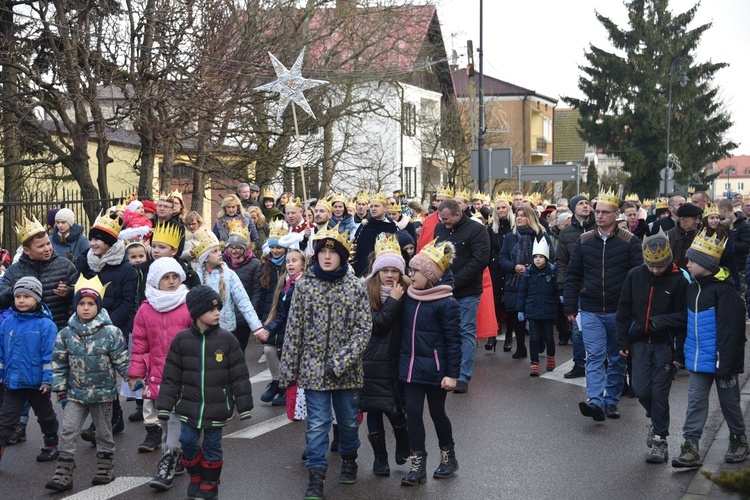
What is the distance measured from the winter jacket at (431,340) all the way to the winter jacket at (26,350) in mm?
2733

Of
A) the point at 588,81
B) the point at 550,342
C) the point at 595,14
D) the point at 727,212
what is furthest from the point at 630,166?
the point at 550,342

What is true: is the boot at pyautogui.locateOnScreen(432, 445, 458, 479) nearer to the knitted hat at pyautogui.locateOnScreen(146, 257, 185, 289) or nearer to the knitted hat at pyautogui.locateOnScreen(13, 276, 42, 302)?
the knitted hat at pyautogui.locateOnScreen(146, 257, 185, 289)

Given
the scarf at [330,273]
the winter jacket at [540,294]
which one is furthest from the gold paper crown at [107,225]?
the winter jacket at [540,294]

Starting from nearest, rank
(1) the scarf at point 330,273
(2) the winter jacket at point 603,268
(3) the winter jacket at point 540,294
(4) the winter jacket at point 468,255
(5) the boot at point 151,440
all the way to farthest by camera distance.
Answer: (1) the scarf at point 330,273
(5) the boot at point 151,440
(2) the winter jacket at point 603,268
(4) the winter jacket at point 468,255
(3) the winter jacket at point 540,294

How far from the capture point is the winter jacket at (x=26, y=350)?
762 centimetres

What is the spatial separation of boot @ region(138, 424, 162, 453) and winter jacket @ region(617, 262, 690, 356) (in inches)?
149

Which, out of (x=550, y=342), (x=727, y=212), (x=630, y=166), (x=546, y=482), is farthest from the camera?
(x=630, y=166)

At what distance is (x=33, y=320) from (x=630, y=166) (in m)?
53.7

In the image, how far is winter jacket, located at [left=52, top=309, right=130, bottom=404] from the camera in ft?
23.9

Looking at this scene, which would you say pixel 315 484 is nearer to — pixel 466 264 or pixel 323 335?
pixel 323 335

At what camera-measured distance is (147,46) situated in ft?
63.0

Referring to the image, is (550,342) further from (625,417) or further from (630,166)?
(630,166)

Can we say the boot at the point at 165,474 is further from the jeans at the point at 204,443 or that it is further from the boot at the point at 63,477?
the boot at the point at 63,477

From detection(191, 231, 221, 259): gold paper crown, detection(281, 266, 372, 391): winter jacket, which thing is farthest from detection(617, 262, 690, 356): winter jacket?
detection(191, 231, 221, 259): gold paper crown
